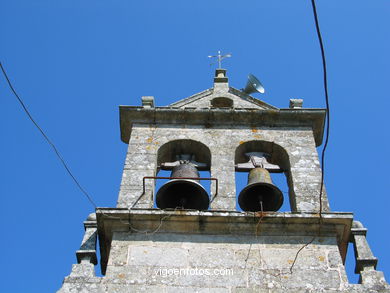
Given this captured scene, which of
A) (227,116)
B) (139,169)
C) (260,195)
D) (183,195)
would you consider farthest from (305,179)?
(139,169)

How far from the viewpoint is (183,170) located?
8.90 m

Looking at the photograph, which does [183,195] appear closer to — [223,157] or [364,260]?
[223,157]

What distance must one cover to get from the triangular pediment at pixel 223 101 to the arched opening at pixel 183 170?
3.37 feet

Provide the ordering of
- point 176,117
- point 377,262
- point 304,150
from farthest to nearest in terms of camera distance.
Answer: point 176,117 < point 304,150 < point 377,262

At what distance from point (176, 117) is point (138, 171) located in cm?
153

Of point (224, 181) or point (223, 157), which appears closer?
point (224, 181)

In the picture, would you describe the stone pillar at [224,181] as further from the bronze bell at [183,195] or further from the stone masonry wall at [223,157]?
the bronze bell at [183,195]

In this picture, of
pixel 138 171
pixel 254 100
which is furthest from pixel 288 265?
pixel 254 100

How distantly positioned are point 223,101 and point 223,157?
7.29 ft

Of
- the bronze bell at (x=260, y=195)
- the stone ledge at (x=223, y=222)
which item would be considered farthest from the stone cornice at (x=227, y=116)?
the stone ledge at (x=223, y=222)

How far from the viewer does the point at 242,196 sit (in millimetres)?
8664

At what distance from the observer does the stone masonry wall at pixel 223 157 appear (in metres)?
8.64

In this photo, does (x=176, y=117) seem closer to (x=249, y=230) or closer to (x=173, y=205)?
(x=173, y=205)

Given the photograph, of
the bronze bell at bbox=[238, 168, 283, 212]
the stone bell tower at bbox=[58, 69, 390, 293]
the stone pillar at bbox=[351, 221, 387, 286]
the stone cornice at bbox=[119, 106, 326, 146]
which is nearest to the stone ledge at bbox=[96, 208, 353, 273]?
the stone bell tower at bbox=[58, 69, 390, 293]
